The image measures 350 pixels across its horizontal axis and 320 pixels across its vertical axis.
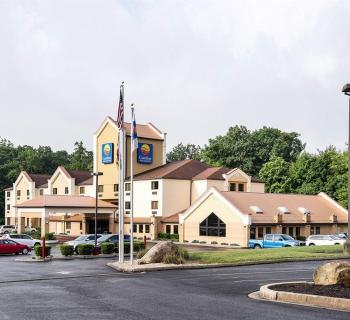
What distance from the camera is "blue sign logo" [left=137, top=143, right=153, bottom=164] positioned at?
259ft

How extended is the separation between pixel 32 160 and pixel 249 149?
48214mm

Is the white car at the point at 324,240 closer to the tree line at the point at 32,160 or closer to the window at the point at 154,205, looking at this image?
the window at the point at 154,205

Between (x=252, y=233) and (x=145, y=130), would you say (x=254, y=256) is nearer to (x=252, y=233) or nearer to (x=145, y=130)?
(x=252, y=233)

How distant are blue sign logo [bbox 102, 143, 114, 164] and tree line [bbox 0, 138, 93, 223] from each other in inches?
1557

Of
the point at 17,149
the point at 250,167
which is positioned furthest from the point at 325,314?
the point at 17,149

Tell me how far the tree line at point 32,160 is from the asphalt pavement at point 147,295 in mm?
92606

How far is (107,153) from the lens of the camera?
81188 millimetres

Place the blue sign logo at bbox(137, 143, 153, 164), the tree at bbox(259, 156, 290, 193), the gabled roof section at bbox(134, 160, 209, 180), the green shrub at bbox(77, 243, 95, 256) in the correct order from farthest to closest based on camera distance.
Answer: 1. the tree at bbox(259, 156, 290, 193)
2. the blue sign logo at bbox(137, 143, 153, 164)
3. the gabled roof section at bbox(134, 160, 209, 180)
4. the green shrub at bbox(77, 243, 95, 256)

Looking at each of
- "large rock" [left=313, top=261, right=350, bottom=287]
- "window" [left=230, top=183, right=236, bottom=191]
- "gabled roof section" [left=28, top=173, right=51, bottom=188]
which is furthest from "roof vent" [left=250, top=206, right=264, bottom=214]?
"gabled roof section" [left=28, top=173, right=51, bottom=188]

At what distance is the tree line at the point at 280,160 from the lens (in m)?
80.4

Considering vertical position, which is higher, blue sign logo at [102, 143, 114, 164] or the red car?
blue sign logo at [102, 143, 114, 164]

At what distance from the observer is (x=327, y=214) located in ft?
228

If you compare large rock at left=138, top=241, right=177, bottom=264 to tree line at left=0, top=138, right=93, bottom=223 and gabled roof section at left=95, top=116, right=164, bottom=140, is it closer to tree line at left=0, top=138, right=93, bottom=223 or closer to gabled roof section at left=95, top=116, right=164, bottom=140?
gabled roof section at left=95, top=116, right=164, bottom=140

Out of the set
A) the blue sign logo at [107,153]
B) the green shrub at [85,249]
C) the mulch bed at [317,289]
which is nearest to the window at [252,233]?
the green shrub at [85,249]
